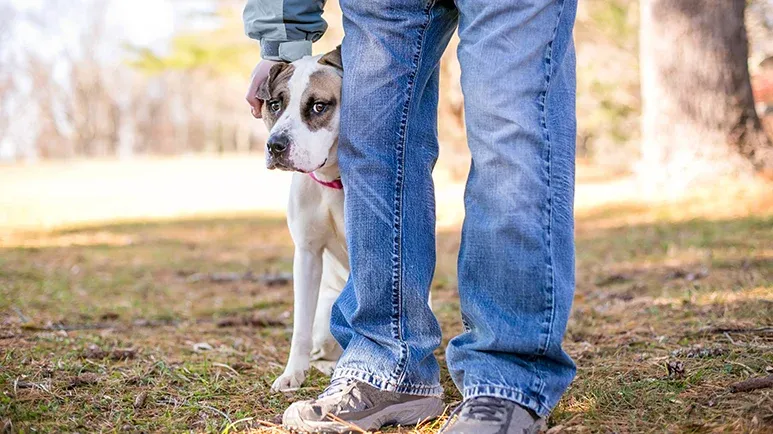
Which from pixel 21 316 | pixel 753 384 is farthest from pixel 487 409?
pixel 21 316

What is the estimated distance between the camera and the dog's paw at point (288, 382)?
7.88ft

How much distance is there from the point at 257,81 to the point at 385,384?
115 cm

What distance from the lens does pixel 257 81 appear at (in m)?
2.57

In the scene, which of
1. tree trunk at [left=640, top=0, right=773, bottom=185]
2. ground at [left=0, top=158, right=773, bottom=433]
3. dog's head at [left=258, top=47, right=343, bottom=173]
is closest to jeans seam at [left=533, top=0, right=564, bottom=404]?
ground at [left=0, top=158, right=773, bottom=433]

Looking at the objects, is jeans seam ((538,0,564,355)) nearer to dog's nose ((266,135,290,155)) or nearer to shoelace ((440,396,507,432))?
shoelace ((440,396,507,432))

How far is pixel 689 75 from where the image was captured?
690 cm

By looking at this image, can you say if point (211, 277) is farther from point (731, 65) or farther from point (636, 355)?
point (731, 65)

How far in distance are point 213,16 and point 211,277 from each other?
9844 mm

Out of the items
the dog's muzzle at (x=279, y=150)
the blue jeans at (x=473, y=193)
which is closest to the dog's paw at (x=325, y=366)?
the blue jeans at (x=473, y=193)

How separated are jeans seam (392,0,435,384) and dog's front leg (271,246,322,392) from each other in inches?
22.9

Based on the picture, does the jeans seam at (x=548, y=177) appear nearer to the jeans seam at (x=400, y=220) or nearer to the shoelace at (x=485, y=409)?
the shoelace at (x=485, y=409)

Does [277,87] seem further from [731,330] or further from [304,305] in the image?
[731,330]

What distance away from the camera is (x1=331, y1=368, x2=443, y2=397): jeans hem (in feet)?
6.57

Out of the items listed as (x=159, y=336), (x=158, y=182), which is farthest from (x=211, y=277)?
(x=158, y=182)
